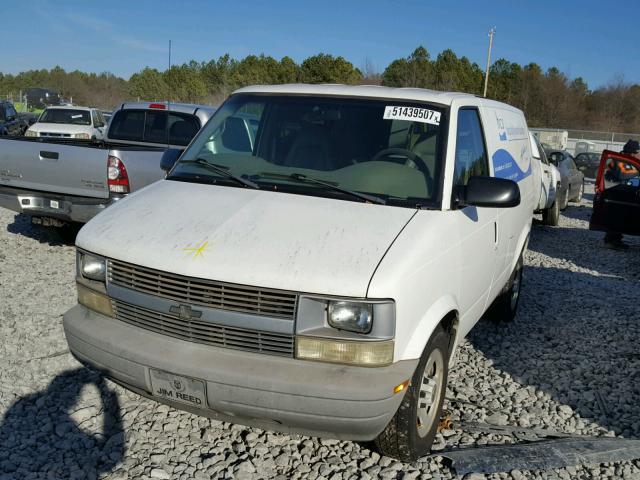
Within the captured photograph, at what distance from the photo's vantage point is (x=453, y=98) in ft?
13.4

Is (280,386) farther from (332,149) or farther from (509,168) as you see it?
(509,168)

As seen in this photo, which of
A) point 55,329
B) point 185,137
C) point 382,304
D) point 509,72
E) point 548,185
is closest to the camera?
point 382,304

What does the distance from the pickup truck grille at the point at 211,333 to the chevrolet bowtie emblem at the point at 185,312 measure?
0.03 meters

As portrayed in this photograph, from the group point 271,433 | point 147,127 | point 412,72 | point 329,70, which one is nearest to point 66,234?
point 147,127

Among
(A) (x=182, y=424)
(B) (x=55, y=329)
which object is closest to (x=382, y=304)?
(A) (x=182, y=424)

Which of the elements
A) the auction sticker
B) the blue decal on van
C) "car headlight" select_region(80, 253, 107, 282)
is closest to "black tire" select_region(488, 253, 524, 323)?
the blue decal on van

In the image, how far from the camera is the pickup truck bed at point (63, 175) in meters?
Result: 6.83

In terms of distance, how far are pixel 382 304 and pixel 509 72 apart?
7122cm

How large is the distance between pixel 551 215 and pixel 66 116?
50.1 ft

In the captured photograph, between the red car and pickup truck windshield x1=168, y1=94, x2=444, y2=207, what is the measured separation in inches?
277

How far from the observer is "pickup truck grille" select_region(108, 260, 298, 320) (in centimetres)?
285

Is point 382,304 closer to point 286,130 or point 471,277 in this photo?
point 471,277

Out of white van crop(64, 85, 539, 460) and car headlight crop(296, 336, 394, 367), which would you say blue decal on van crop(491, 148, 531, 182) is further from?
car headlight crop(296, 336, 394, 367)

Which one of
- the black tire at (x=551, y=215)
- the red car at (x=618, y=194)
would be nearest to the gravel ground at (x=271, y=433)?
the red car at (x=618, y=194)
